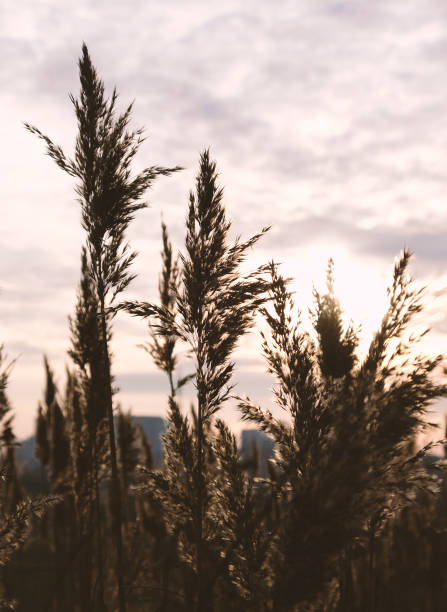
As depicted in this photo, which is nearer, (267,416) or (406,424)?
(406,424)

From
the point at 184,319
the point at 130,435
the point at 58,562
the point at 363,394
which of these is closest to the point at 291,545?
the point at 363,394

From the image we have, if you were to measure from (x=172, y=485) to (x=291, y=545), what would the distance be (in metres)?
2.23

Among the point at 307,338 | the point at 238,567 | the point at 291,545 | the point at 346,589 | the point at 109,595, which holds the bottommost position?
the point at 109,595

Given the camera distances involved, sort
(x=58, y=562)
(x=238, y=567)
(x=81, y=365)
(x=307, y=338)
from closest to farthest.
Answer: (x=238, y=567) → (x=307, y=338) → (x=81, y=365) → (x=58, y=562)

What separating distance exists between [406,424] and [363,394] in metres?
0.51

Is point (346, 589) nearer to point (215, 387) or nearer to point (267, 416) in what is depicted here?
point (267, 416)

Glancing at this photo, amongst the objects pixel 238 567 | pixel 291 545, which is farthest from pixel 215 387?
pixel 291 545

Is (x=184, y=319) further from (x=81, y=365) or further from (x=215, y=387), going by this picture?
(x=81, y=365)

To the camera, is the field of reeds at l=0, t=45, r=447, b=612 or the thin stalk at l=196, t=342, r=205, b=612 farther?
the thin stalk at l=196, t=342, r=205, b=612

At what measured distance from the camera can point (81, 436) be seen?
6.39m

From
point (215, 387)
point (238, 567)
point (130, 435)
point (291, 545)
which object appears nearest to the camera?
point (291, 545)

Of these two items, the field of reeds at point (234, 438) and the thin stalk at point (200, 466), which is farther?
the thin stalk at point (200, 466)

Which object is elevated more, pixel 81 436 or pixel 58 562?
pixel 81 436

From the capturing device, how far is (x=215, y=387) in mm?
4199
